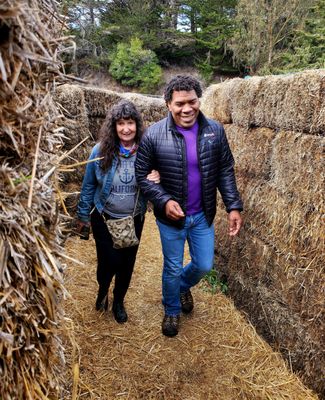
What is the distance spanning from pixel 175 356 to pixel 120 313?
0.70m

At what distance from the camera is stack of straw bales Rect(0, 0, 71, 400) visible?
992 mm

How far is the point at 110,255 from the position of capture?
2988 mm

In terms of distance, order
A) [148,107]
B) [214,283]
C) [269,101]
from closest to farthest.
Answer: [269,101] < [214,283] < [148,107]

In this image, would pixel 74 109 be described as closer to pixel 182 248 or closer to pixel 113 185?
pixel 113 185

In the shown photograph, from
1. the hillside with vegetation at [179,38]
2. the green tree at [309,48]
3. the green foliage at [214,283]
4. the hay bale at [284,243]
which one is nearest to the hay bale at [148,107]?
the hay bale at [284,243]

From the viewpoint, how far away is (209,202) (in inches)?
114

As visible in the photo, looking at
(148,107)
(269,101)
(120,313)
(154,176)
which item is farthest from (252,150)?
(148,107)

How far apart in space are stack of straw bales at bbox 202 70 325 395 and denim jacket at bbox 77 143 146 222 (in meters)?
1.26

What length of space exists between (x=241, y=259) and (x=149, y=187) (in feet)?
5.10

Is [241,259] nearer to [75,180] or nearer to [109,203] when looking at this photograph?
[109,203]

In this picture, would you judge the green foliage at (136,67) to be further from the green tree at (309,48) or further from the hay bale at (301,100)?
the hay bale at (301,100)

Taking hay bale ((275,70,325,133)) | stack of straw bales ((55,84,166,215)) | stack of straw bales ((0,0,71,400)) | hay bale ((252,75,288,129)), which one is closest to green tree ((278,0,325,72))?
stack of straw bales ((55,84,166,215))

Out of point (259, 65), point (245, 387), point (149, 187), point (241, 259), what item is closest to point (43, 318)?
point (149, 187)

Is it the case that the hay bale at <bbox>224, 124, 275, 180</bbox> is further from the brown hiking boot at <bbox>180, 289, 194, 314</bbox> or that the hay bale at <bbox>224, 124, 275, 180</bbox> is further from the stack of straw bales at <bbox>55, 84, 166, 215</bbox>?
the stack of straw bales at <bbox>55, 84, 166, 215</bbox>
